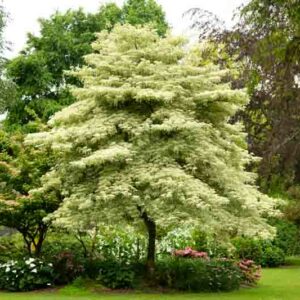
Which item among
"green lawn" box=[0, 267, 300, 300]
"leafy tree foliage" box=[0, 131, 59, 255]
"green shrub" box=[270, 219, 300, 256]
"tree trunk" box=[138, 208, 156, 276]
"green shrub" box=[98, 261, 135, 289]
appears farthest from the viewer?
"green shrub" box=[270, 219, 300, 256]

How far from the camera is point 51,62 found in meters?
36.1

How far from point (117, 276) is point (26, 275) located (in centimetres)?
201

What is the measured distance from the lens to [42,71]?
3469 centimetres

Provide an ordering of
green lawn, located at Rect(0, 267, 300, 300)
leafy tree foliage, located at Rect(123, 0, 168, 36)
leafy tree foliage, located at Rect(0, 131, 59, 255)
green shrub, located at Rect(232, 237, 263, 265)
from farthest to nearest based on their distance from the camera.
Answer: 1. leafy tree foliage, located at Rect(123, 0, 168, 36)
2. green shrub, located at Rect(232, 237, 263, 265)
3. leafy tree foliage, located at Rect(0, 131, 59, 255)
4. green lawn, located at Rect(0, 267, 300, 300)

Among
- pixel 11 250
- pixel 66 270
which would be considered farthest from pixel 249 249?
pixel 66 270

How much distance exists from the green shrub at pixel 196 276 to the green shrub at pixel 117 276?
0.63m

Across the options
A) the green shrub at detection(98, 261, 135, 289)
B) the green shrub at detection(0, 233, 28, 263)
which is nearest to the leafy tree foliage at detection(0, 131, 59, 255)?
the green shrub at detection(0, 233, 28, 263)

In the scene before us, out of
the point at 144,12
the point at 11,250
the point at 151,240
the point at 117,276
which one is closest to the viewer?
the point at 117,276

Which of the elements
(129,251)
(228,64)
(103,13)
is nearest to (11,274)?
(129,251)

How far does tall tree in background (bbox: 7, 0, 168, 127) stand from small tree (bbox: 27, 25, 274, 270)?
19.3 meters

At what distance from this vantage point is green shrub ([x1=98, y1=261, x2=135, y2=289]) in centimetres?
1409

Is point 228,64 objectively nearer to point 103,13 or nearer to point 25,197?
point 25,197

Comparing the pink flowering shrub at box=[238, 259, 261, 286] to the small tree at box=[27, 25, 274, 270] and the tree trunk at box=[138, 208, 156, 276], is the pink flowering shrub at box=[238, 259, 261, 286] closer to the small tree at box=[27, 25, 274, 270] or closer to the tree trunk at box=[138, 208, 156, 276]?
the small tree at box=[27, 25, 274, 270]

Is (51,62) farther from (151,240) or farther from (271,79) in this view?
(151,240)
